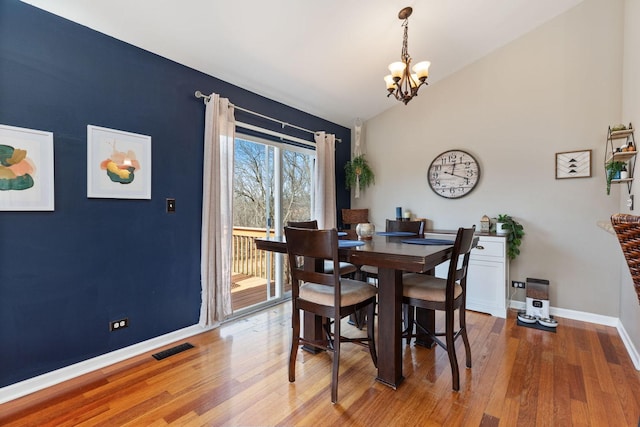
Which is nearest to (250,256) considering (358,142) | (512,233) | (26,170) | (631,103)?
(26,170)

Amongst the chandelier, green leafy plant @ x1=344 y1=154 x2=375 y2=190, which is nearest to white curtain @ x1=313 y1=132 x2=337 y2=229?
green leafy plant @ x1=344 y1=154 x2=375 y2=190

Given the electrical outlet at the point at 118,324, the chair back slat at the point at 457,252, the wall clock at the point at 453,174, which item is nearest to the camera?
the chair back slat at the point at 457,252

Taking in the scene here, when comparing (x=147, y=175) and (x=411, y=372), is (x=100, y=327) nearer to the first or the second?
(x=147, y=175)

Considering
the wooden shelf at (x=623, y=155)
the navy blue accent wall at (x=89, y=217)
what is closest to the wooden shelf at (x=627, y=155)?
the wooden shelf at (x=623, y=155)

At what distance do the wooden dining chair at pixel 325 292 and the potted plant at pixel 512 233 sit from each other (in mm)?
2223

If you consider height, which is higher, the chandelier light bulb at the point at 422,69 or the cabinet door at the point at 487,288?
the chandelier light bulb at the point at 422,69

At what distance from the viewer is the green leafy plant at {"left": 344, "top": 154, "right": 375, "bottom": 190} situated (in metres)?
4.56

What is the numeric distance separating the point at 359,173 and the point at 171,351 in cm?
329

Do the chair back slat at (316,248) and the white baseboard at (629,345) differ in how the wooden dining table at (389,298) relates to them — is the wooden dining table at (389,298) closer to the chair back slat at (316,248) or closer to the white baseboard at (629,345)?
the chair back slat at (316,248)

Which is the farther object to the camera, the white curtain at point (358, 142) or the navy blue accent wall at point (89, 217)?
the white curtain at point (358, 142)

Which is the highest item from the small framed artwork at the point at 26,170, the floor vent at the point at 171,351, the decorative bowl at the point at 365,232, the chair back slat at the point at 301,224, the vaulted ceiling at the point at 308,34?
the vaulted ceiling at the point at 308,34

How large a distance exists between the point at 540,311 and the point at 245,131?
370 centimetres

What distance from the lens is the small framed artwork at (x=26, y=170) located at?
1854 mm

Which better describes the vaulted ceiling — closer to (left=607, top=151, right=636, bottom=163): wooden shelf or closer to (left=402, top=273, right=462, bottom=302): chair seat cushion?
(left=607, top=151, right=636, bottom=163): wooden shelf
